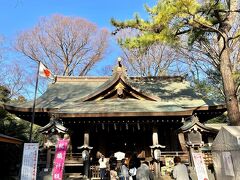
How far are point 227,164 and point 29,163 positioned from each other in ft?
19.6

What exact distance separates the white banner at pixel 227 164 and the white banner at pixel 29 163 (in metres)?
5.75

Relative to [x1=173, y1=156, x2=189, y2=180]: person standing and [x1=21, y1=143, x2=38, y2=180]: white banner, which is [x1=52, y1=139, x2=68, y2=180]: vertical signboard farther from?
[x1=173, y1=156, x2=189, y2=180]: person standing

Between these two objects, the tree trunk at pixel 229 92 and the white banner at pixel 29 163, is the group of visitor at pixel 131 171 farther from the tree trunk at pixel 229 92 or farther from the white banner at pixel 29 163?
the tree trunk at pixel 229 92

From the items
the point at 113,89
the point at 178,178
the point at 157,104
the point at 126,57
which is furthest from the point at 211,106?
the point at 126,57

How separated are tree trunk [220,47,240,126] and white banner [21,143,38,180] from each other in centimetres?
687

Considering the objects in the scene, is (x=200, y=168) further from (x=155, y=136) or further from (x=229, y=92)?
(x=155, y=136)

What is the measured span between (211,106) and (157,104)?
2602 mm

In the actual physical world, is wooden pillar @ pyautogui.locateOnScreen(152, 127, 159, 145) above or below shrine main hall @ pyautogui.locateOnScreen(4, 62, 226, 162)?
below

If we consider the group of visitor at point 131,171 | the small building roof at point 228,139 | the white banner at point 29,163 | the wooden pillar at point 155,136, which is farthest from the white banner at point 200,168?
the white banner at point 29,163

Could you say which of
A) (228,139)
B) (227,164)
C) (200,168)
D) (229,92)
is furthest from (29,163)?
(229,92)

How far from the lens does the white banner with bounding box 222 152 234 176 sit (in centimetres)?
615

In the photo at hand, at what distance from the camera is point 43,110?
12.5 m

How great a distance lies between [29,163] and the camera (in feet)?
27.3

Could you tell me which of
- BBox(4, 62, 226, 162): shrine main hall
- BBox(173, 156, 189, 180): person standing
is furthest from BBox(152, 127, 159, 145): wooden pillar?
BBox(173, 156, 189, 180): person standing
